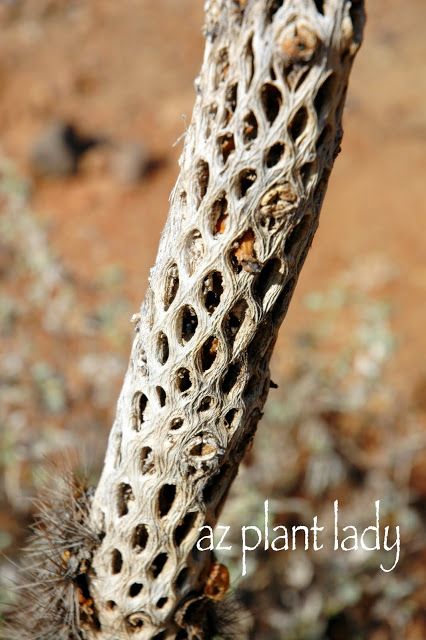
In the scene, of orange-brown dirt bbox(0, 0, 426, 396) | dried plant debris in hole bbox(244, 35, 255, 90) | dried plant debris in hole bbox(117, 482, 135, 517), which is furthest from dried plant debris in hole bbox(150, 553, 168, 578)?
orange-brown dirt bbox(0, 0, 426, 396)

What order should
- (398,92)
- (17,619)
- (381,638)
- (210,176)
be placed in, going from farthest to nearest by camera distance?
1. (398,92)
2. (381,638)
3. (17,619)
4. (210,176)

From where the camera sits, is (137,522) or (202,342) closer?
(202,342)

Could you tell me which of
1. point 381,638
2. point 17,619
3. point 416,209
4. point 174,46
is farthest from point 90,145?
point 17,619

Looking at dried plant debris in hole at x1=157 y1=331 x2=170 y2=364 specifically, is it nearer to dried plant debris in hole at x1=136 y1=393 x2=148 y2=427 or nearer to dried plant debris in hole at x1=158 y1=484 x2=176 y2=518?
dried plant debris in hole at x1=136 y1=393 x2=148 y2=427

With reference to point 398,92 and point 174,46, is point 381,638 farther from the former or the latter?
point 174,46

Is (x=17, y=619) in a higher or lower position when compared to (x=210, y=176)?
lower

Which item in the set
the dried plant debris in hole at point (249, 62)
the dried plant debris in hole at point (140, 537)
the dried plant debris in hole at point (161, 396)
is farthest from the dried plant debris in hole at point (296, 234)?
the dried plant debris in hole at point (140, 537)

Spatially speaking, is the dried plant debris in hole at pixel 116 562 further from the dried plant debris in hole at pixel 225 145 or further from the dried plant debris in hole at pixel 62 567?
the dried plant debris in hole at pixel 225 145
